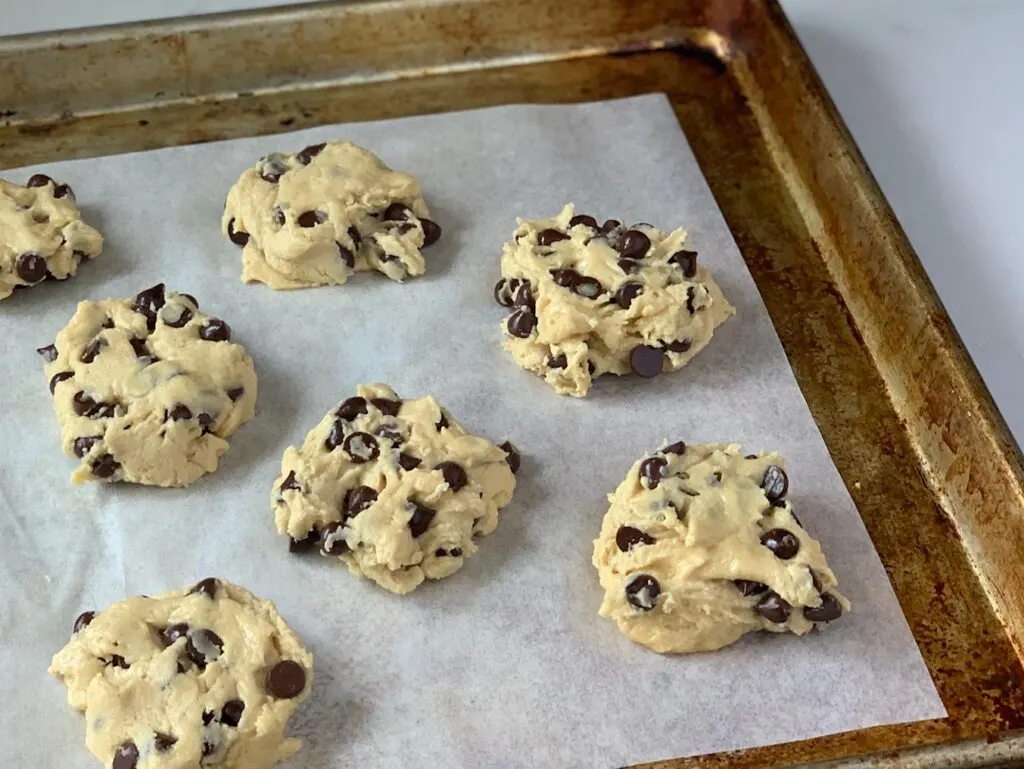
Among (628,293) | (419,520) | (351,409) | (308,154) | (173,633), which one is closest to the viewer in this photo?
(173,633)

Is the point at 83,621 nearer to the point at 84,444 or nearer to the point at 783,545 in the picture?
the point at 84,444

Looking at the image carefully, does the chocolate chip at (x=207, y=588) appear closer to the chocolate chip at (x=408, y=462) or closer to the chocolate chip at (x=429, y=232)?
the chocolate chip at (x=408, y=462)

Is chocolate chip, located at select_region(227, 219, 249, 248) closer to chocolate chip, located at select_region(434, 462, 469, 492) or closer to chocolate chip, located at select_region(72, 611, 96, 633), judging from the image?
chocolate chip, located at select_region(434, 462, 469, 492)

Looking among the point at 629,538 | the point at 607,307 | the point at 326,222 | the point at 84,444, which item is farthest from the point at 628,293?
the point at 84,444

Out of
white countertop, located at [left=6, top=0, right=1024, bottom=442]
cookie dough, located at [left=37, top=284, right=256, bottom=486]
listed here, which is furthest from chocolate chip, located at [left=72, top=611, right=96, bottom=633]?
white countertop, located at [left=6, top=0, right=1024, bottom=442]

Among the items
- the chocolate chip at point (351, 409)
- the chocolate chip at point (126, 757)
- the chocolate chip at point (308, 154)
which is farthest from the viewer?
the chocolate chip at point (308, 154)

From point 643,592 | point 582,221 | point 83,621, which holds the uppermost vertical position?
point 582,221

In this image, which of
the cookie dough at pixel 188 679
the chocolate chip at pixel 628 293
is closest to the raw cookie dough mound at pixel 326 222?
the chocolate chip at pixel 628 293
